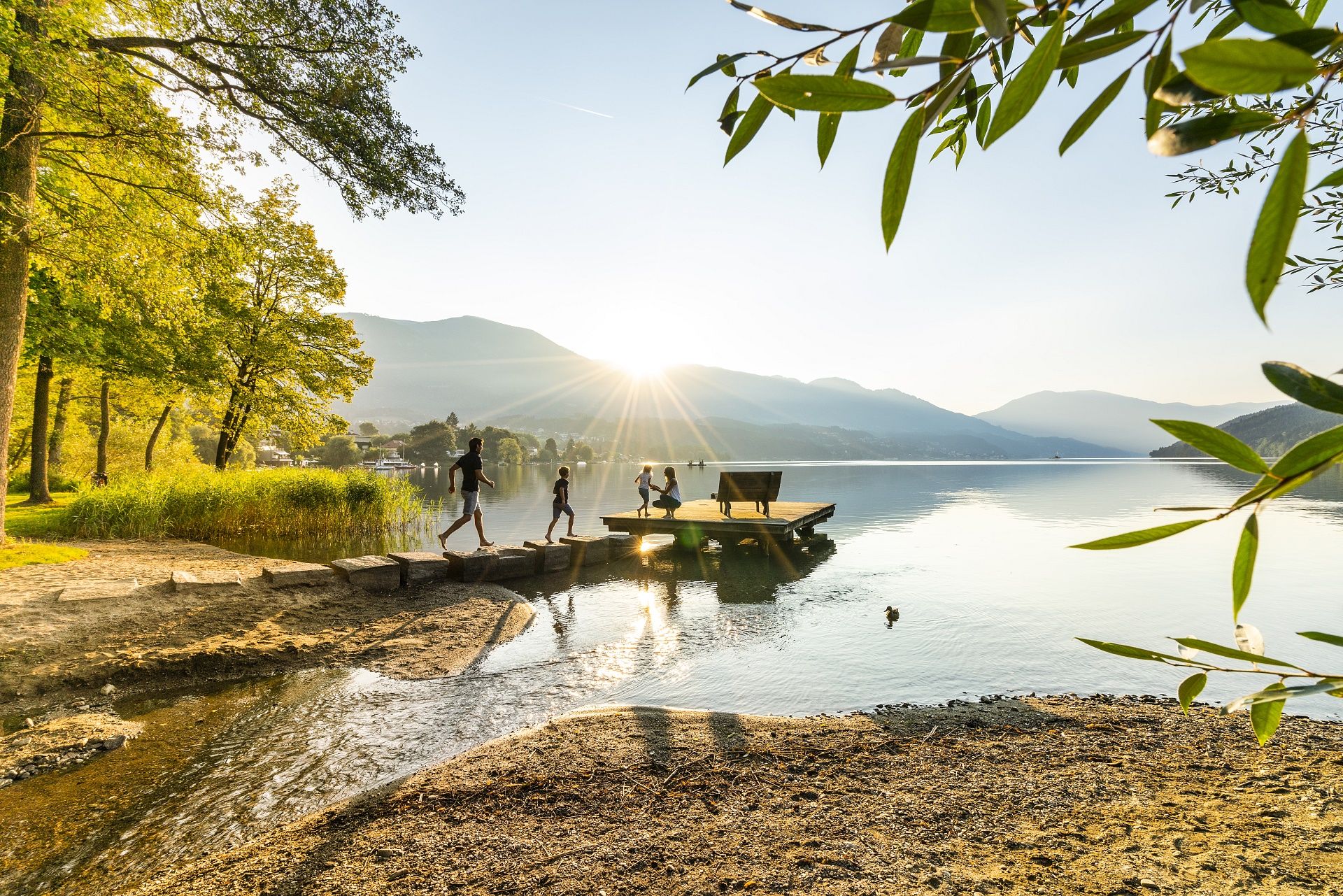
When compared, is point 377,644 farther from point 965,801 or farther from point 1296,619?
point 1296,619

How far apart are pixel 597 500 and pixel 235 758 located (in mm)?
36600

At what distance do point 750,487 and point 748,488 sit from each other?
10cm

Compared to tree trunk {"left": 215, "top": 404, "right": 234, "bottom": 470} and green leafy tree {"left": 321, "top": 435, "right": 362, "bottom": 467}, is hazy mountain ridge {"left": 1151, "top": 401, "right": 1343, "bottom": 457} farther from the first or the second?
Result: green leafy tree {"left": 321, "top": 435, "right": 362, "bottom": 467}

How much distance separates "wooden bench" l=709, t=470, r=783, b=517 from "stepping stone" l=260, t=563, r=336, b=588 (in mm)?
11813

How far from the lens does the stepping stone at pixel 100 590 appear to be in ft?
24.2

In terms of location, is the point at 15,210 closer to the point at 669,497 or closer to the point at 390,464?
the point at 669,497

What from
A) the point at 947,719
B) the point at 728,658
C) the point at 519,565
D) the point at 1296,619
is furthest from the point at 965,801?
the point at 1296,619

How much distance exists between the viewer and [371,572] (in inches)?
410

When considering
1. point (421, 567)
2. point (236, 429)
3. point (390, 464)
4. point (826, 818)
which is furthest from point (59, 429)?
point (390, 464)

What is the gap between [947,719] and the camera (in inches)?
252

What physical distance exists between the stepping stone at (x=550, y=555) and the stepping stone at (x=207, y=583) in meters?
6.07

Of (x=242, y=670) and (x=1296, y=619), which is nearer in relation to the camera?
(x=242, y=670)

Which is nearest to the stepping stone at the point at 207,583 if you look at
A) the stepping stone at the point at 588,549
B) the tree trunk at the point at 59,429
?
the stepping stone at the point at 588,549

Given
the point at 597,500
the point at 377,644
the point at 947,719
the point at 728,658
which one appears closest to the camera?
the point at 947,719
